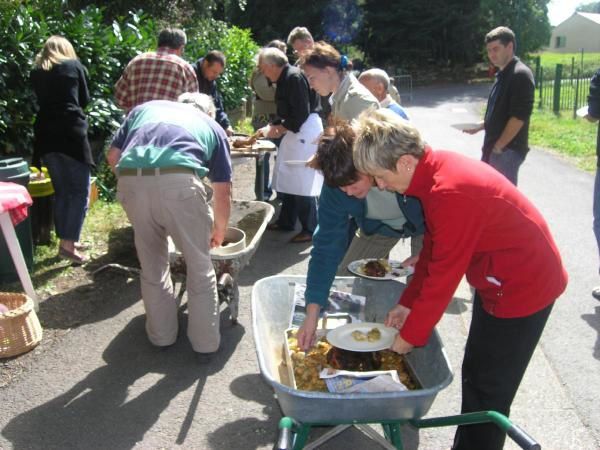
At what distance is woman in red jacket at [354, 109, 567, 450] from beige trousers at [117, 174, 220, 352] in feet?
4.98

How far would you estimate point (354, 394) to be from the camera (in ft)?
7.23

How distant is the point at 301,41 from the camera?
758cm

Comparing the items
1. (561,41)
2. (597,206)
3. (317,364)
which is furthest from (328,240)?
(561,41)

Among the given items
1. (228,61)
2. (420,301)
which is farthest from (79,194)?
(228,61)

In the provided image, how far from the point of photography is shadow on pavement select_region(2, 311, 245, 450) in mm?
3258

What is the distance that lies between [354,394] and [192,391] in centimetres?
177

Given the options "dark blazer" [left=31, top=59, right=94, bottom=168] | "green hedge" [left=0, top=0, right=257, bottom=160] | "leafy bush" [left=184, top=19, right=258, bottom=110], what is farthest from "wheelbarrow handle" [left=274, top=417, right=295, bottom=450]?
"leafy bush" [left=184, top=19, right=258, bottom=110]

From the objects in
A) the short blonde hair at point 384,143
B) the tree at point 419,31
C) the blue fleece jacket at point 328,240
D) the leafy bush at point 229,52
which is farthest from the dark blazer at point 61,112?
the tree at point 419,31

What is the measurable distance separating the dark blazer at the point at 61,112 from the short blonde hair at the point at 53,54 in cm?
4

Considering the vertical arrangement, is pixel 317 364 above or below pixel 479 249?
below

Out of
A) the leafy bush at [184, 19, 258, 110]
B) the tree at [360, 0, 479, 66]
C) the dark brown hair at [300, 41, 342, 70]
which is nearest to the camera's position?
the dark brown hair at [300, 41, 342, 70]

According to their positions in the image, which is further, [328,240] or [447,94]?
[447,94]

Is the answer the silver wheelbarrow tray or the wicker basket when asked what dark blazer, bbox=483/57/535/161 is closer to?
the silver wheelbarrow tray

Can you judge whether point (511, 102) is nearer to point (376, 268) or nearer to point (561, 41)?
point (376, 268)
